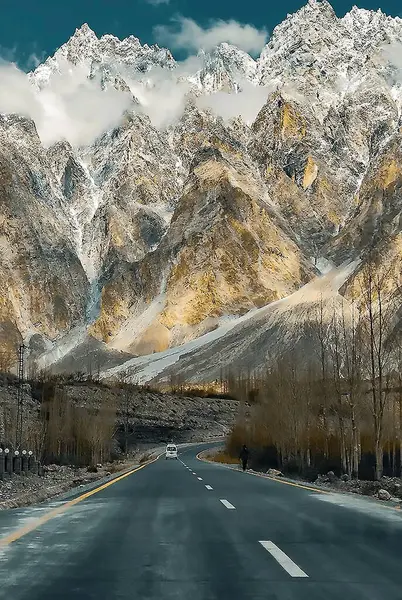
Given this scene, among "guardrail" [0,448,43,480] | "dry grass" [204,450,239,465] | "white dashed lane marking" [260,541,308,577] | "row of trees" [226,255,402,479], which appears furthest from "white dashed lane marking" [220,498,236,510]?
"dry grass" [204,450,239,465]

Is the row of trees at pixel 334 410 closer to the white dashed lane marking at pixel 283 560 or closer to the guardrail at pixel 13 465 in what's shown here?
the guardrail at pixel 13 465

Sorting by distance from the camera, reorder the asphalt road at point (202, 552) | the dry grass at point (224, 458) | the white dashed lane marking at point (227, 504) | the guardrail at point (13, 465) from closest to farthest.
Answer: the asphalt road at point (202, 552) → the white dashed lane marking at point (227, 504) → the guardrail at point (13, 465) → the dry grass at point (224, 458)

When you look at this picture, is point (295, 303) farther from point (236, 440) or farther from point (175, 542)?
point (175, 542)

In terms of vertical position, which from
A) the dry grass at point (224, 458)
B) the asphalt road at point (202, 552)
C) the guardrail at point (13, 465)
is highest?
the asphalt road at point (202, 552)

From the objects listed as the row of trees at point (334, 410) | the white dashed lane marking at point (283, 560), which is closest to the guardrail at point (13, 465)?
the row of trees at point (334, 410)

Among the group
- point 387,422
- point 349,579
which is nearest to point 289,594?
point 349,579

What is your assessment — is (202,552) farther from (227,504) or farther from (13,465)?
(13,465)
